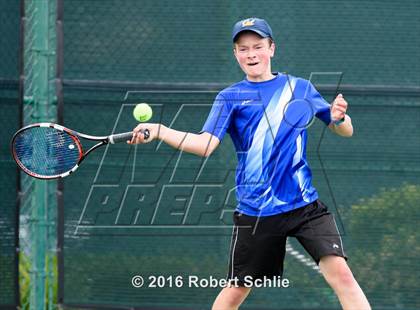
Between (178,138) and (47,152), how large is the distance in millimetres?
1124

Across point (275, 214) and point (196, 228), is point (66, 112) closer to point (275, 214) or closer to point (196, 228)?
point (196, 228)

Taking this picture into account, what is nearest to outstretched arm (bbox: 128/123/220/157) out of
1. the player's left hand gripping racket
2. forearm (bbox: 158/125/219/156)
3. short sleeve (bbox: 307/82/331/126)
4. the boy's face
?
forearm (bbox: 158/125/219/156)

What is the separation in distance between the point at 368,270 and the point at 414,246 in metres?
0.30

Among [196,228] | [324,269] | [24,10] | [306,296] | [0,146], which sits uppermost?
[24,10]

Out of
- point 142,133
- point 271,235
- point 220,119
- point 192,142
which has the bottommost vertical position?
point 271,235

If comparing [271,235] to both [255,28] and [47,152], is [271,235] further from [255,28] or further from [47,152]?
[47,152]

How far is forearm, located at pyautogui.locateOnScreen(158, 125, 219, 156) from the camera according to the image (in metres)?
Answer: 4.71

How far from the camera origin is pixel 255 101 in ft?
16.2

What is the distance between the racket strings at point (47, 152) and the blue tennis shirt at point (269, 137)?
91cm

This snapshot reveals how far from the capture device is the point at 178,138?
4.72m

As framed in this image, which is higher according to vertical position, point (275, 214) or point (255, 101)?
point (255, 101)

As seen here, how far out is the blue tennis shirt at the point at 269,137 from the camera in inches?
193

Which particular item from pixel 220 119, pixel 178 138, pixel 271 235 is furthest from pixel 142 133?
pixel 271 235

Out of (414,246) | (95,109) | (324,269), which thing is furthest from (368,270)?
(95,109)
